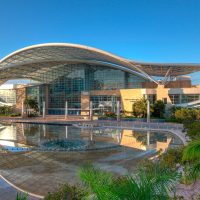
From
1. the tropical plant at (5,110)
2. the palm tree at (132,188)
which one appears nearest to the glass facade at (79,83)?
the tropical plant at (5,110)

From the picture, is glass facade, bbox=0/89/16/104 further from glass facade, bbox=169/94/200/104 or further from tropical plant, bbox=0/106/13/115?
glass facade, bbox=169/94/200/104

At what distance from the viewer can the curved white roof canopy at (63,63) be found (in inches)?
1781

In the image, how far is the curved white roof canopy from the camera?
45250 millimetres

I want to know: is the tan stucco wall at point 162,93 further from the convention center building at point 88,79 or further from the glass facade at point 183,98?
the glass facade at point 183,98

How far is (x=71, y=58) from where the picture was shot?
182ft

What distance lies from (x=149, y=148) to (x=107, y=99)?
3776 centimetres

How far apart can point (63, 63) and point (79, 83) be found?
20.2 feet

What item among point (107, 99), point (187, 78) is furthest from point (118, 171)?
point (107, 99)

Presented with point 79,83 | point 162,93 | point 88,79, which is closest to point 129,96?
point 162,93

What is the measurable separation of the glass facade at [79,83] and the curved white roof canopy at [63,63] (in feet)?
6.35

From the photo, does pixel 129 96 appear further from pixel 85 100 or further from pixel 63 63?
pixel 63 63

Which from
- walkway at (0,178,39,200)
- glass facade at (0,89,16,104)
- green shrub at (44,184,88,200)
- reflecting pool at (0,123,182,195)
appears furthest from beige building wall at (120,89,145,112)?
green shrub at (44,184,88,200)

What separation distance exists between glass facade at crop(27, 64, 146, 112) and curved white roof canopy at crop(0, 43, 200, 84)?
6.35 ft

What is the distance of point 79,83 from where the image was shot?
62875 mm
